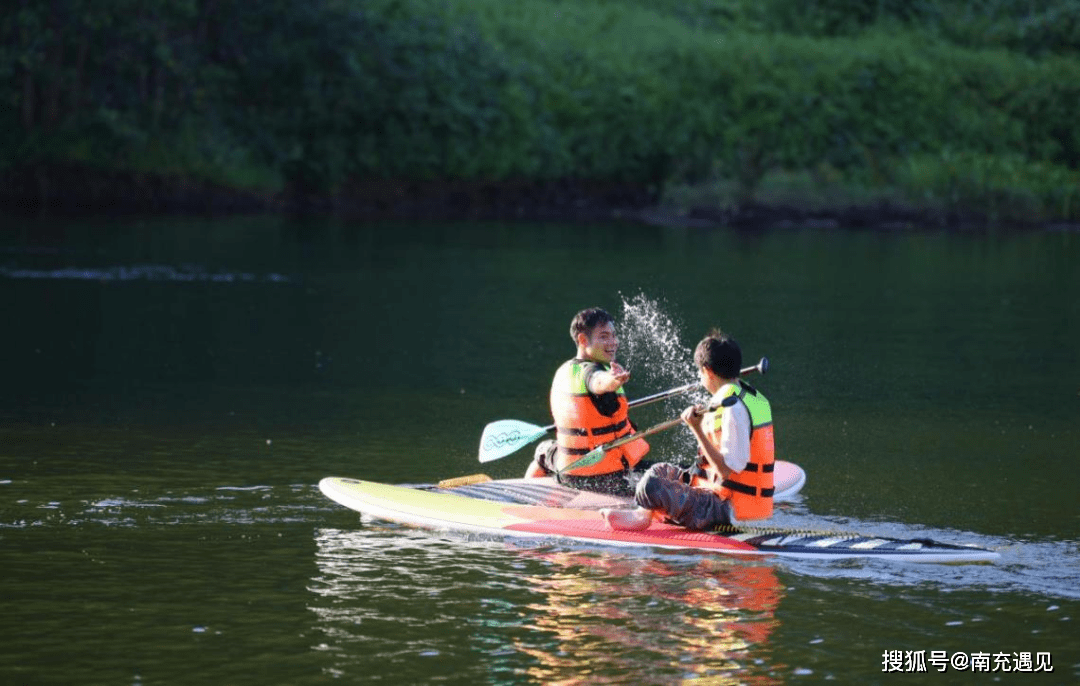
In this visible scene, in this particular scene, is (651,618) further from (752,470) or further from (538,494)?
(538,494)

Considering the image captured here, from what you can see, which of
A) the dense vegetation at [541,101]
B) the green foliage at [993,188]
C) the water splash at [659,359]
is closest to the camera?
the water splash at [659,359]

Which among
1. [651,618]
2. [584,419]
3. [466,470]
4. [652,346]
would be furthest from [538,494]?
[652,346]

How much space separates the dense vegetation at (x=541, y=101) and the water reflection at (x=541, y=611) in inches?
1306

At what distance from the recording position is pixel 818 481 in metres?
13.8

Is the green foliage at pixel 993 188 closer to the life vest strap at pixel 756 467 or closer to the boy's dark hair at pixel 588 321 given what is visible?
the boy's dark hair at pixel 588 321

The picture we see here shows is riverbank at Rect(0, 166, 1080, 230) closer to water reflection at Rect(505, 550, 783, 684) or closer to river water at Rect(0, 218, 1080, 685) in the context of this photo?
river water at Rect(0, 218, 1080, 685)

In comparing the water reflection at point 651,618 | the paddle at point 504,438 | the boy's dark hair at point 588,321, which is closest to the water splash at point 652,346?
the paddle at point 504,438

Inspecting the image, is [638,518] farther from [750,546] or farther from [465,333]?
[465,333]

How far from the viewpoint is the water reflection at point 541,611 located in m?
9.06

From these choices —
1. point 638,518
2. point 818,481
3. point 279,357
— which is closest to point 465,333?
point 279,357

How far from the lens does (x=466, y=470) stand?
14.2 meters

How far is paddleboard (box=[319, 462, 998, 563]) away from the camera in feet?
36.1

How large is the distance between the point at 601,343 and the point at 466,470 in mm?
2336

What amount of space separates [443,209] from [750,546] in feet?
122
